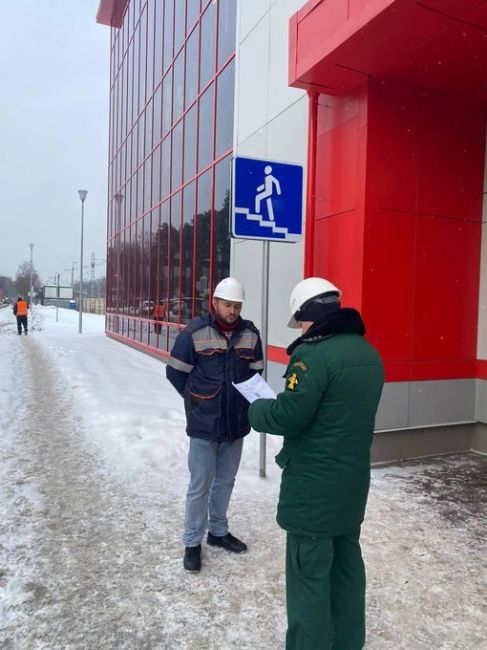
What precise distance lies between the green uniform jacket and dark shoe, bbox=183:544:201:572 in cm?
123

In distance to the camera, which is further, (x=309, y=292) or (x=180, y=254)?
(x=180, y=254)

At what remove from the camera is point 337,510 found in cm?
218

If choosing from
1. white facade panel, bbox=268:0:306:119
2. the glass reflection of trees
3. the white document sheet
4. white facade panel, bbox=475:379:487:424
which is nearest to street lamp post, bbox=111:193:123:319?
the glass reflection of trees

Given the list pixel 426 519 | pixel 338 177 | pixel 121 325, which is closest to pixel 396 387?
pixel 426 519

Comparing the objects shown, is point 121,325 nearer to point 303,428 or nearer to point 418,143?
point 418,143

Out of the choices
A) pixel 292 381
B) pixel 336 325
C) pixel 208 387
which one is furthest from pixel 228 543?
pixel 336 325

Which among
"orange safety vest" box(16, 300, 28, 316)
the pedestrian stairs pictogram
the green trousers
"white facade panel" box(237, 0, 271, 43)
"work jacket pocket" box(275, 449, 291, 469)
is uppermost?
"white facade panel" box(237, 0, 271, 43)

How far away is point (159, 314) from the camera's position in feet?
44.0

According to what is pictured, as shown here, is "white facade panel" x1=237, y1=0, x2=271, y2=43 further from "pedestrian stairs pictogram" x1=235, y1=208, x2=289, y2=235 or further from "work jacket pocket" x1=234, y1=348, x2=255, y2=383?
"work jacket pocket" x1=234, y1=348, x2=255, y2=383

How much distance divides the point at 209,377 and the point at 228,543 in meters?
1.21

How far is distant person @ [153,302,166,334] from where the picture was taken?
13151mm

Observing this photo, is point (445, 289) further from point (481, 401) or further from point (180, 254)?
point (180, 254)

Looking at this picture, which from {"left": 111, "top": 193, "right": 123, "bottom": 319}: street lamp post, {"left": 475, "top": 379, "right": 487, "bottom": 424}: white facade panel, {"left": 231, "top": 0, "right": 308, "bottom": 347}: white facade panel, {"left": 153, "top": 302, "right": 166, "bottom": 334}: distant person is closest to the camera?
{"left": 475, "top": 379, "right": 487, "bottom": 424}: white facade panel

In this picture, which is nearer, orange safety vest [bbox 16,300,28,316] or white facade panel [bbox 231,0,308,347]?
white facade panel [bbox 231,0,308,347]
